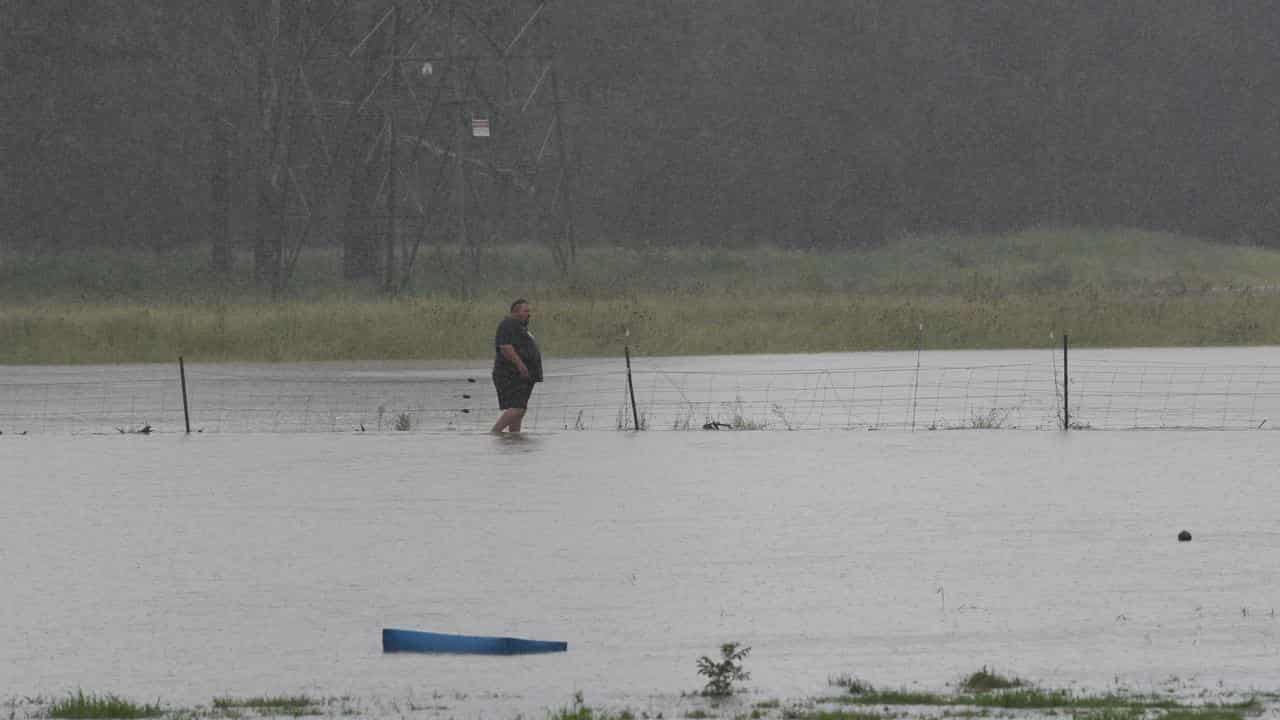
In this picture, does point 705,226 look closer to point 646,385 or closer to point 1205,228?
point 1205,228

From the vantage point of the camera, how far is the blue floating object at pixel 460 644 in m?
9.98

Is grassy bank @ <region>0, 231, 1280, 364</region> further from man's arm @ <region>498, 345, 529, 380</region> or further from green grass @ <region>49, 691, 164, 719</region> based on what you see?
green grass @ <region>49, 691, 164, 719</region>

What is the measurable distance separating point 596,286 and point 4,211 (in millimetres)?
23571

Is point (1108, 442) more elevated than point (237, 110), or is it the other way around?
point (237, 110)

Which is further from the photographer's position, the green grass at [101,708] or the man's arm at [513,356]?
the man's arm at [513,356]

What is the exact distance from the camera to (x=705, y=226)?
3056 inches

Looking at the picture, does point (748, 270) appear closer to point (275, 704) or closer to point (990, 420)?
point (990, 420)

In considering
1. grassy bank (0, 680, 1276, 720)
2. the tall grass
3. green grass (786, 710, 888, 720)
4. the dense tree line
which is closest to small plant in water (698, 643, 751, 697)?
grassy bank (0, 680, 1276, 720)

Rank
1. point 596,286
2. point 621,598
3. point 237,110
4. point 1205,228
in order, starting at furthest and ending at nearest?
point 1205,228 → point 237,110 → point 596,286 → point 621,598

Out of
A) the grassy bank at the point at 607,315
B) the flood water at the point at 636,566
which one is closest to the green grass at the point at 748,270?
the grassy bank at the point at 607,315

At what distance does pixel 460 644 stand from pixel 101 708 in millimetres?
2063

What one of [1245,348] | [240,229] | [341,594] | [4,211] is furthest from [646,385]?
[240,229]

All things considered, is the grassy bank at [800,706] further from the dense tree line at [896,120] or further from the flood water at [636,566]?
the dense tree line at [896,120]

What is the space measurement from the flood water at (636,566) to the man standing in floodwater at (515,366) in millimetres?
1365
